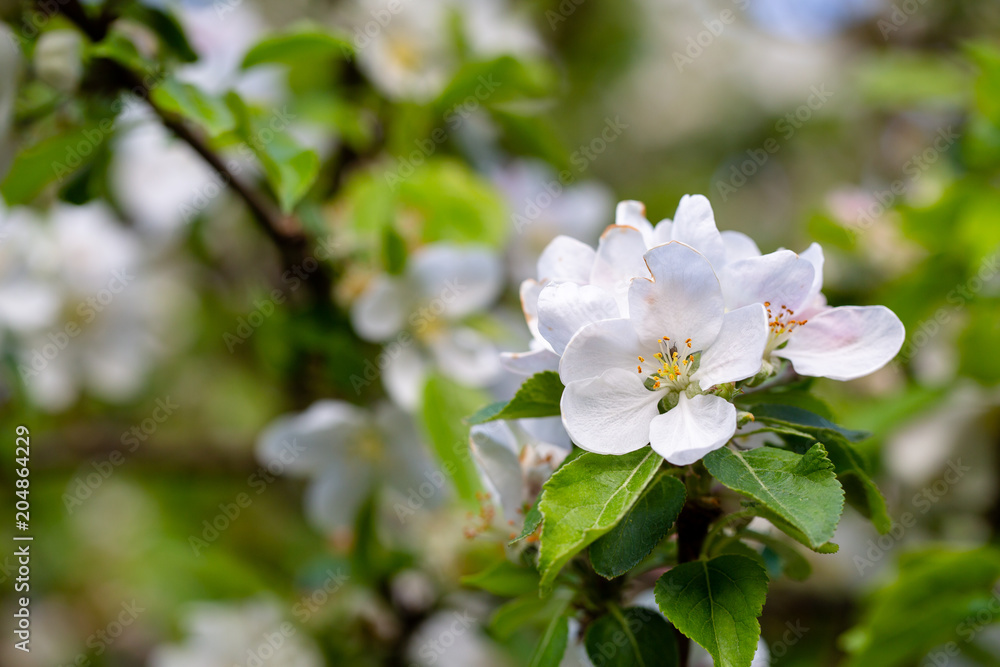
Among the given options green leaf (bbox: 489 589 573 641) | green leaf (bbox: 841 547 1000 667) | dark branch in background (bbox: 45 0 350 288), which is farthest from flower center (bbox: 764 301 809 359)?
dark branch in background (bbox: 45 0 350 288)

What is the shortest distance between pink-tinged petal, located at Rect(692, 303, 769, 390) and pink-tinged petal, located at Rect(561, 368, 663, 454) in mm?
52

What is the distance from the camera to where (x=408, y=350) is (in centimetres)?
141

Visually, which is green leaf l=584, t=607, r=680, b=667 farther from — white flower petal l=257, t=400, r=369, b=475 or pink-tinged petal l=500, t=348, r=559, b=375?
white flower petal l=257, t=400, r=369, b=475

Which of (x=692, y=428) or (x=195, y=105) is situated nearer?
(x=692, y=428)

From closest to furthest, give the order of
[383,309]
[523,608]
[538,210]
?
[523,608], [383,309], [538,210]

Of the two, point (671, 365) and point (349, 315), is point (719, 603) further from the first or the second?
point (349, 315)

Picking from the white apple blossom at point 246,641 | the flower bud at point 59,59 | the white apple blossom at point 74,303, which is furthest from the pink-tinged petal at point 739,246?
the white apple blossom at point 74,303

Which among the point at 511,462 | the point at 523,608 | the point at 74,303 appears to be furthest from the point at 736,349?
the point at 74,303

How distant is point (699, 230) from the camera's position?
0.71 metres

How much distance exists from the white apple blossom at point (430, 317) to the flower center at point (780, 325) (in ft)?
2.36

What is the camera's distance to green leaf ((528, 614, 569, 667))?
75 centimetres

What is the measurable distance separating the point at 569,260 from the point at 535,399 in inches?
5.8

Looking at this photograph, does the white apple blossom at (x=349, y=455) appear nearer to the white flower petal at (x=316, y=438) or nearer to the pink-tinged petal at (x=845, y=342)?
the white flower petal at (x=316, y=438)

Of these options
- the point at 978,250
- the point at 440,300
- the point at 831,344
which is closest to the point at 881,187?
the point at 978,250
